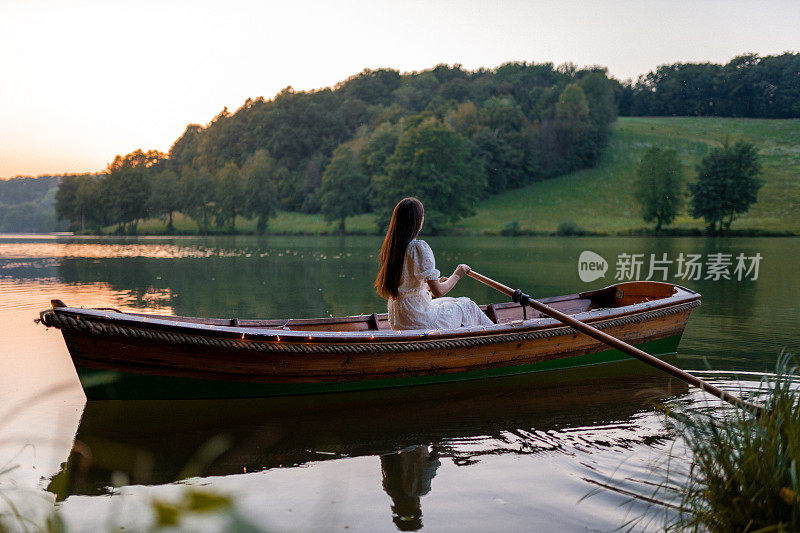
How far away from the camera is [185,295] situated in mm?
14086

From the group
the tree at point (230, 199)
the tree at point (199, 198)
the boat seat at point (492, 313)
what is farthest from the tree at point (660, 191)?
the boat seat at point (492, 313)

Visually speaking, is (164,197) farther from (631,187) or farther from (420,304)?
(420,304)

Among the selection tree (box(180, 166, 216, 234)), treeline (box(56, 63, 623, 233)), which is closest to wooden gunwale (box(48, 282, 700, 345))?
treeline (box(56, 63, 623, 233))

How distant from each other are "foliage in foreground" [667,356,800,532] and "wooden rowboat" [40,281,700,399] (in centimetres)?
351

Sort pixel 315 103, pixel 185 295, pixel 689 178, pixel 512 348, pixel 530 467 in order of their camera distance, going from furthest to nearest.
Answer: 1. pixel 315 103
2. pixel 689 178
3. pixel 185 295
4. pixel 512 348
5. pixel 530 467

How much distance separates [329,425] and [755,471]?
142 inches

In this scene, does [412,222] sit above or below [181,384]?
above

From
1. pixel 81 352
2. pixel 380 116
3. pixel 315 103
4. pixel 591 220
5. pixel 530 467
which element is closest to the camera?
pixel 530 467

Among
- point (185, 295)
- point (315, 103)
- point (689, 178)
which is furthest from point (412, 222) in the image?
point (315, 103)

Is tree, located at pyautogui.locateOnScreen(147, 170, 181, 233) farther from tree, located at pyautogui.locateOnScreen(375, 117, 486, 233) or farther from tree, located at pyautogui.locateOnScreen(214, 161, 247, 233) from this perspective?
tree, located at pyautogui.locateOnScreen(375, 117, 486, 233)

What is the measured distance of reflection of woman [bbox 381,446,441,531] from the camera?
12.2 ft

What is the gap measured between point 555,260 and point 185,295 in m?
14.2

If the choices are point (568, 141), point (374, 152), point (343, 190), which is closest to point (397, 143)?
point (374, 152)

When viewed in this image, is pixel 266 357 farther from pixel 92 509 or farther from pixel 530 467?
Result: pixel 530 467
